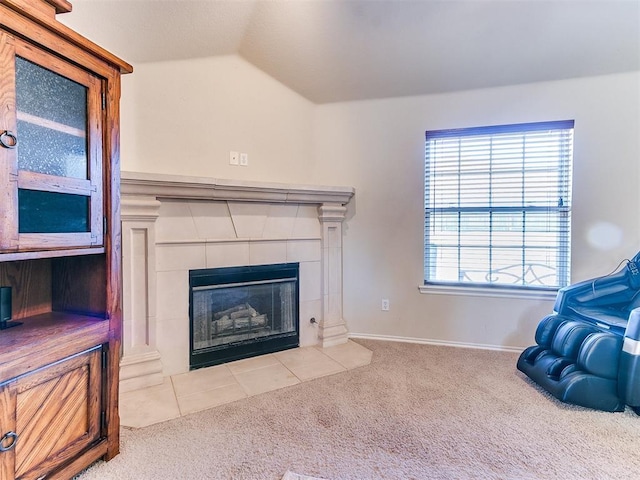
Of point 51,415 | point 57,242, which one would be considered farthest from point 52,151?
point 51,415

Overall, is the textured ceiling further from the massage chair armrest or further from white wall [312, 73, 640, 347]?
the massage chair armrest

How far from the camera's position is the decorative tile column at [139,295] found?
7.21ft

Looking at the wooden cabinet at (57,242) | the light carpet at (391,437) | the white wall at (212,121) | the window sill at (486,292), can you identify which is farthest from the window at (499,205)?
the wooden cabinet at (57,242)

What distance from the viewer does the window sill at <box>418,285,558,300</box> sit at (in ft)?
9.21

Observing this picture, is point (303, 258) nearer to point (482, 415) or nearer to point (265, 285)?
point (265, 285)

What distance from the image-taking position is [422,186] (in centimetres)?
304

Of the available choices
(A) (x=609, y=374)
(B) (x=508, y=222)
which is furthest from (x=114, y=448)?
(B) (x=508, y=222)

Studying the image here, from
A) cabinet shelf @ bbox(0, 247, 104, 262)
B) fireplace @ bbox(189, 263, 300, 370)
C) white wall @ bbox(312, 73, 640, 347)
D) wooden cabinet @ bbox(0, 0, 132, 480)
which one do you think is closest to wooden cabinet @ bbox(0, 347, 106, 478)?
wooden cabinet @ bbox(0, 0, 132, 480)

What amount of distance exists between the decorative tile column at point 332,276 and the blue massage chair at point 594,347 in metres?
1.51

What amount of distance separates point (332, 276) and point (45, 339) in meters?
2.21

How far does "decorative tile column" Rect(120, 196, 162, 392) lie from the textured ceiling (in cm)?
110

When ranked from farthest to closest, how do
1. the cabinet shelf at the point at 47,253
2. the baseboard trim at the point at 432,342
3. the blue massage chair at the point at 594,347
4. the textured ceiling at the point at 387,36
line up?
the baseboard trim at the point at 432,342 < the textured ceiling at the point at 387,36 < the blue massage chair at the point at 594,347 < the cabinet shelf at the point at 47,253

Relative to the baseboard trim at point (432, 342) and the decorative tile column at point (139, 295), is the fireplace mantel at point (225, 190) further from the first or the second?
the baseboard trim at point (432, 342)

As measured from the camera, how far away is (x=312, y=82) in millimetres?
2908
